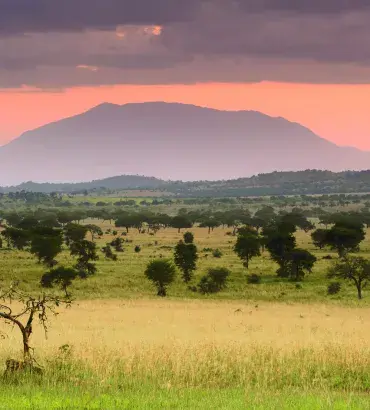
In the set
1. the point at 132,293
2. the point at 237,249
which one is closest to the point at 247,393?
the point at 132,293

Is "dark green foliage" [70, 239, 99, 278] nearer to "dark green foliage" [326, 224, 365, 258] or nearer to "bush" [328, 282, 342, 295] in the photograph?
"bush" [328, 282, 342, 295]

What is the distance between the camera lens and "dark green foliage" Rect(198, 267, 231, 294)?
71000mm

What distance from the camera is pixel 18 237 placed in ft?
361

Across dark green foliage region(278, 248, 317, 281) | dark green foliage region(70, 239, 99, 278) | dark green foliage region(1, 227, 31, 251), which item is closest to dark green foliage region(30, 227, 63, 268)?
dark green foliage region(70, 239, 99, 278)

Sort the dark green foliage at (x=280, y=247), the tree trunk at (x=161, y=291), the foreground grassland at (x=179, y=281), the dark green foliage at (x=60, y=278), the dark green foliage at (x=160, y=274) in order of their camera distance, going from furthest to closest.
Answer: the dark green foliage at (x=280, y=247)
the dark green foliage at (x=60, y=278)
the dark green foliage at (x=160, y=274)
the tree trunk at (x=161, y=291)
the foreground grassland at (x=179, y=281)

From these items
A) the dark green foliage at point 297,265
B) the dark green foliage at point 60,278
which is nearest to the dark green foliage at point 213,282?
the dark green foliage at point 297,265

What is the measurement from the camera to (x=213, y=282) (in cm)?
7312

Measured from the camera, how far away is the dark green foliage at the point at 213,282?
71000 mm

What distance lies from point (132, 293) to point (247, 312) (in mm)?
23491

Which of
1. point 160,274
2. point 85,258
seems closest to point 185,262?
point 160,274

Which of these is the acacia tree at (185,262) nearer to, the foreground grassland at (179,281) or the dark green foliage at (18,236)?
the foreground grassland at (179,281)

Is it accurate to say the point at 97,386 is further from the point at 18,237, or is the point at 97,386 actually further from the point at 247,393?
the point at 18,237

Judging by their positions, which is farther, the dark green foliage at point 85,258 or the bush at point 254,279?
the dark green foliage at point 85,258

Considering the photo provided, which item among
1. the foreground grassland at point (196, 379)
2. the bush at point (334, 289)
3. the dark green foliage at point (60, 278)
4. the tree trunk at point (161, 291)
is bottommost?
the tree trunk at point (161, 291)
